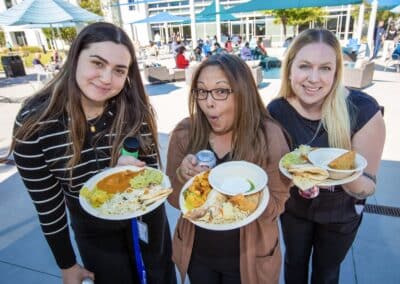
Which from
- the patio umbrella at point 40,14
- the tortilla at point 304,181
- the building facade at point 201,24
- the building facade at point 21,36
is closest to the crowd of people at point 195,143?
the tortilla at point 304,181

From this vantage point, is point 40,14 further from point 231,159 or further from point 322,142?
point 322,142

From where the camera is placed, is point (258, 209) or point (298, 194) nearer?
point (258, 209)

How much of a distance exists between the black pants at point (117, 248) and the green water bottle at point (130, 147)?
46 cm

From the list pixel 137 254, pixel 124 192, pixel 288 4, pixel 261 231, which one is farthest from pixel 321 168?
pixel 288 4

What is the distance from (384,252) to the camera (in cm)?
286

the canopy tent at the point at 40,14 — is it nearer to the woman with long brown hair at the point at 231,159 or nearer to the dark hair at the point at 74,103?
the dark hair at the point at 74,103

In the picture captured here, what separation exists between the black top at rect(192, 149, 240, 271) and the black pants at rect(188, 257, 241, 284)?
20 mm

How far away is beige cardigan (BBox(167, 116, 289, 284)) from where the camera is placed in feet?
5.36

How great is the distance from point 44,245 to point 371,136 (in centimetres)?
348

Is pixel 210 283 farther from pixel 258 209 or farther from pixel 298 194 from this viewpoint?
pixel 298 194

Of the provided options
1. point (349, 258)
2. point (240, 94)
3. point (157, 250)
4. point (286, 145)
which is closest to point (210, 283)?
point (157, 250)

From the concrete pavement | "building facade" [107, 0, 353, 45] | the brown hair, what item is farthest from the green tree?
the brown hair

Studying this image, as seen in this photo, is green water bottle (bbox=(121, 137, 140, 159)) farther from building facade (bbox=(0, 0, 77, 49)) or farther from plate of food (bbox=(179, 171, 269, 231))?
building facade (bbox=(0, 0, 77, 49))

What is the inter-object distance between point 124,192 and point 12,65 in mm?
18074
